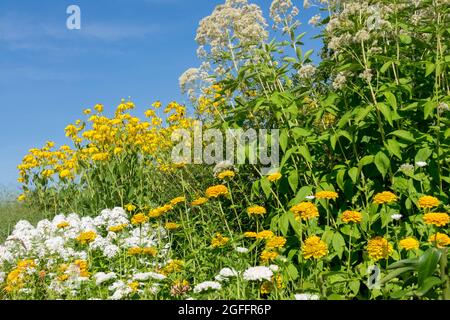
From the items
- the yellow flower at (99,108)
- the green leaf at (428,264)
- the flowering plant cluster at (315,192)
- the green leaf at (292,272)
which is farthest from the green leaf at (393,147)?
the yellow flower at (99,108)

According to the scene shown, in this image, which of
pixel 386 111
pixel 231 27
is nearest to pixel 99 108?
pixel 231 27

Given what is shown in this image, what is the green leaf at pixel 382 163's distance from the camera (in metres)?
4.37

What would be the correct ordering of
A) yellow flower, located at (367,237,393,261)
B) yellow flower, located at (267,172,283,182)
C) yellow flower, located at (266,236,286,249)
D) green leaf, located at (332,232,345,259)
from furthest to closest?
yellow flower, located at (267,172,283,182) → green leaf, located at (332,232,345,259) → yellow flower, located at (266,236,286,249) → yellow flower, located at (367,237,393,261)

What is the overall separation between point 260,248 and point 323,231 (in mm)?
984

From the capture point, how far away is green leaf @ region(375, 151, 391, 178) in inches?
172

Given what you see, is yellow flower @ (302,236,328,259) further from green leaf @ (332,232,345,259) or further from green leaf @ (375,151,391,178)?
green leaf @ (375,151,391,178)

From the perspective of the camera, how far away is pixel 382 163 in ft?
14.4

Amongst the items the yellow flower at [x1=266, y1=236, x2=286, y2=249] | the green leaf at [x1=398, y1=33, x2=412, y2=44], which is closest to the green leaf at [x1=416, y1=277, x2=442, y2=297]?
the yellow flower at [x1=266, y1=236, x2=286, y2=249]

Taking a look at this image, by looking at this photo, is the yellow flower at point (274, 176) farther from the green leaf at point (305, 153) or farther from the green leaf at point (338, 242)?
the green leaf at point (338, 242)

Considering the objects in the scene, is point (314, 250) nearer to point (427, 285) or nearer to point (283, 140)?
point (427, 285)

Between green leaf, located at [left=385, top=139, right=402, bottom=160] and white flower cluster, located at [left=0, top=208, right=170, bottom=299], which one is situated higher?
green leaf, located at [left=385, top=139, right=402, bottom=160]

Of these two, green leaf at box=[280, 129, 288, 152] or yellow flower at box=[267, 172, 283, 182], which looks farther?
green leaf at box=[280, 129, 288, 152]
